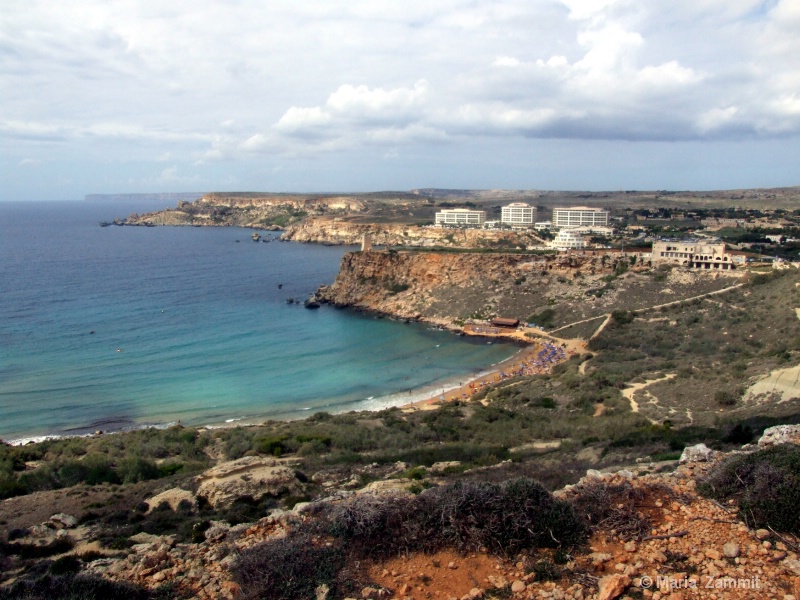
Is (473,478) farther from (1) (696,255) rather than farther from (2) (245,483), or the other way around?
(1) (696,255)

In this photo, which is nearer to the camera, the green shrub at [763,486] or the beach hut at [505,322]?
the green shrub at [763,486]

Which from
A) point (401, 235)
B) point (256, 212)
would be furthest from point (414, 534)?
point (256, 212)

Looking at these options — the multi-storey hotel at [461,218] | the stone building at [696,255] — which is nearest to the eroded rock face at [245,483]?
the stone building at [696,255]

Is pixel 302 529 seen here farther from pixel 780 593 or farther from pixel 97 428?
pixel 97 428

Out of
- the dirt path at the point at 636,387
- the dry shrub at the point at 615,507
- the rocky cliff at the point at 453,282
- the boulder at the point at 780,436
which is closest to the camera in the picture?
the dry shrub at the point at 615,507

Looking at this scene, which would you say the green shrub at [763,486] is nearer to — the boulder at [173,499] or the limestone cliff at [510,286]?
the boulder at [173,499]

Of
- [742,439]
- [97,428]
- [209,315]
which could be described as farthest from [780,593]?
[209,315]

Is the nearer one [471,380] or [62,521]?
[62,521]
